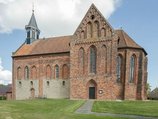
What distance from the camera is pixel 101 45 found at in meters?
42.1

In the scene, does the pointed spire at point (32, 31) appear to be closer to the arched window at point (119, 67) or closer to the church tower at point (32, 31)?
the church tower at point (32, 31)

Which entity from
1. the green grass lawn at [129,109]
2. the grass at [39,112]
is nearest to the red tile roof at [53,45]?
the green grass lawn at [129,109]

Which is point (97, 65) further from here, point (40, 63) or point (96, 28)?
point (40, 63)

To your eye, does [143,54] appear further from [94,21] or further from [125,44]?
[94,21]

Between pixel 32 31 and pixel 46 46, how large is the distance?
376 inches

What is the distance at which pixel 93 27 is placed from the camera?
43.2 m

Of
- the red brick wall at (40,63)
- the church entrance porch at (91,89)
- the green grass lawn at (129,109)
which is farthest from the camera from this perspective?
the red brick wall at (40,63)

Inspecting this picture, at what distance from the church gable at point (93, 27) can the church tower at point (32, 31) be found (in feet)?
56.2

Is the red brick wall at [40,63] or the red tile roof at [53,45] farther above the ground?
the red tile roof at [53,45]

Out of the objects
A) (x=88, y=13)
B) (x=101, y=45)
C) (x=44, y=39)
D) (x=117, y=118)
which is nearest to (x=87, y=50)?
(x=101, y=45)

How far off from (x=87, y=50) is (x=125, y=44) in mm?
6502

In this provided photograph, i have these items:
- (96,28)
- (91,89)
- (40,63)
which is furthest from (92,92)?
(40,63)

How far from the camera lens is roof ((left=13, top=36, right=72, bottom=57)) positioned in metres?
49.0

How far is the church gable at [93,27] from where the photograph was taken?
4234 centimetres
